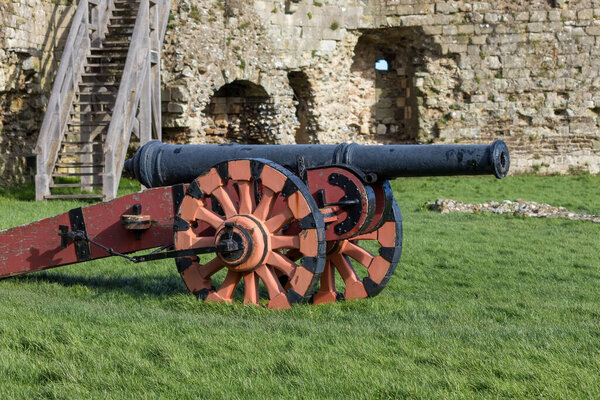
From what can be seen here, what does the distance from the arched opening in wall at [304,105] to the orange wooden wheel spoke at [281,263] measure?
46.1 feet

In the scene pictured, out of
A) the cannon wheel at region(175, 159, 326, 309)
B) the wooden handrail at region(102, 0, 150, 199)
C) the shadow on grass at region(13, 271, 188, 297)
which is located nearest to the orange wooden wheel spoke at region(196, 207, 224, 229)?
the cannon wheel at region(175, 159, 326, 309)

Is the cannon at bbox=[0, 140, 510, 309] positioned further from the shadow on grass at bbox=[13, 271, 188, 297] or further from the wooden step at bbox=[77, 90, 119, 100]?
the wooden step at bbox=[77, 90, 119, 100]

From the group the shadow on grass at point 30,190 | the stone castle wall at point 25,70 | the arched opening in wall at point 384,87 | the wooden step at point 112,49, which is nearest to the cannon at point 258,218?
the shadow on grass at point 30,190

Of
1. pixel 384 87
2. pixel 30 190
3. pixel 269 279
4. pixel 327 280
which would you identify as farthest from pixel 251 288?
pixel 384 87

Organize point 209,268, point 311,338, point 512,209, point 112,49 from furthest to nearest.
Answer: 1. point 112,49
2. point 512,209
3. point 209,268
4. point 311,338

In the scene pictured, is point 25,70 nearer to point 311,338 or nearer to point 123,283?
point 123,283

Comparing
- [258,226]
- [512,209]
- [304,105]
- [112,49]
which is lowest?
[512,209]

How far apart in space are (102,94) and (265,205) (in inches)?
337

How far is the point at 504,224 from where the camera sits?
11391 mm

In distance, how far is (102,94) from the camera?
1332 cm

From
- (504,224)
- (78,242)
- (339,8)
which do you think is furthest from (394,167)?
(339,8)

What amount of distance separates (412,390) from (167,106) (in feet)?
42.3

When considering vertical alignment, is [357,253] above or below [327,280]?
above

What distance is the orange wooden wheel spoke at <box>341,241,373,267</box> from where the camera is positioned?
6.14m
